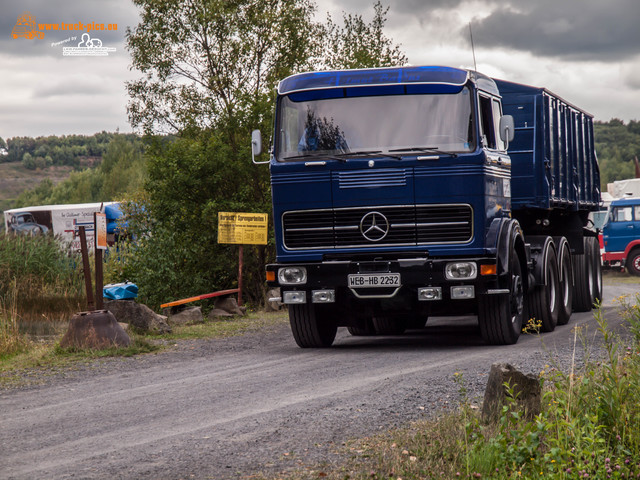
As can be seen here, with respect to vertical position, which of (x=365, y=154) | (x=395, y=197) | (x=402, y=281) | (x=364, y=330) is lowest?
(x=364, y=330)

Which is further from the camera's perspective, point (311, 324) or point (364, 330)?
point (364, 330)

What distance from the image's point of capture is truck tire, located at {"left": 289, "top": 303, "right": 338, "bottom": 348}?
37.8 feet

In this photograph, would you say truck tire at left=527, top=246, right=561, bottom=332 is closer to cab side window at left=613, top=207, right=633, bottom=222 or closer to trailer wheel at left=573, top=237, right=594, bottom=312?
trailer wheel at left=573, top=237, right=594, bottom=312

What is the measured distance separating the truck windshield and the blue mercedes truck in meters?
0.01

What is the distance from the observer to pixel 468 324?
1605cm

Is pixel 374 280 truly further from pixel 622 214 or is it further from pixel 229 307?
pixel 622 214

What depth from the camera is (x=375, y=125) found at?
10484 mm

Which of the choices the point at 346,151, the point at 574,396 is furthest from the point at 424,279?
the point at 574,396

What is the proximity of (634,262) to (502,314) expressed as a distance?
2264cm

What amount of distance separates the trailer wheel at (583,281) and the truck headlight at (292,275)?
7861 millimetres

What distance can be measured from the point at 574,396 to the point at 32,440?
3678 millimetres

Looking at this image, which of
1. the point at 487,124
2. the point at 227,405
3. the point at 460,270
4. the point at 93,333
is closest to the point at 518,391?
the point at 227,405

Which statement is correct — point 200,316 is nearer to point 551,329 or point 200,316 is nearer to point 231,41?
point 551,329

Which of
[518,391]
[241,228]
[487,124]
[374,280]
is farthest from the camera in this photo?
[241,228]
